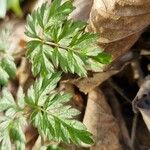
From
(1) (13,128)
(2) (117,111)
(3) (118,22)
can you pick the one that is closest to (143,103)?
(2) (117,111)

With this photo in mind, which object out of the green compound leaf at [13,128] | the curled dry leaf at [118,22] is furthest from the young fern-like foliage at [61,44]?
the green compound leaf at [13,128]

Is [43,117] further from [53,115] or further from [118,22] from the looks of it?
[118,22]

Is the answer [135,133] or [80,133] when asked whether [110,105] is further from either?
[80,133]

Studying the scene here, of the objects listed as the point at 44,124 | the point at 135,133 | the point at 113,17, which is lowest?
the point at 135,133

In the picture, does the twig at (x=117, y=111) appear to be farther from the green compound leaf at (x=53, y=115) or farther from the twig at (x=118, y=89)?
the green compound leaf at (x=53, y=115)

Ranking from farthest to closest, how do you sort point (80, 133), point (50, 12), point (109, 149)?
point (109, 149) → point (50, 12) → point (80, 133)

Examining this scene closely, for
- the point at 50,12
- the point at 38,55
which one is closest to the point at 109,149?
the point at 38,55

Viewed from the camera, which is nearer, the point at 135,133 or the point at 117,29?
the point at 117,29
